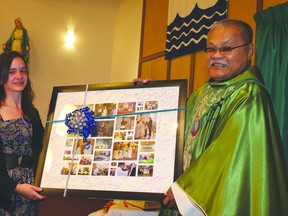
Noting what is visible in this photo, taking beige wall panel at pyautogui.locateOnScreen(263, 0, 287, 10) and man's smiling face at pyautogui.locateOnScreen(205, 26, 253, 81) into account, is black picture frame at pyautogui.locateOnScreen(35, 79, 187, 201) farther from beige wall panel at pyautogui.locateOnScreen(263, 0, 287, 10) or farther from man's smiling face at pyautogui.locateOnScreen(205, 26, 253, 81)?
beige wall panel at pyautogui.locateOnScreen(263, 0, 287, 10)

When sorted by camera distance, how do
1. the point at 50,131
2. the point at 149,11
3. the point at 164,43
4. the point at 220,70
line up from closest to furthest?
the point at 220,70, the point at 50,131, the point at 164,43, the point at 149,11

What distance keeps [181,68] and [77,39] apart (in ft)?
9.54

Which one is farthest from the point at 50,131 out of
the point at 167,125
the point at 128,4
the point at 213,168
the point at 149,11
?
the point at 128,4

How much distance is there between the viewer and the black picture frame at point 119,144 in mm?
2033

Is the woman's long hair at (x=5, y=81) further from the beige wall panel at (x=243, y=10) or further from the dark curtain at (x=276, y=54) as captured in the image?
the beige wall panel at (x=243, y=10)

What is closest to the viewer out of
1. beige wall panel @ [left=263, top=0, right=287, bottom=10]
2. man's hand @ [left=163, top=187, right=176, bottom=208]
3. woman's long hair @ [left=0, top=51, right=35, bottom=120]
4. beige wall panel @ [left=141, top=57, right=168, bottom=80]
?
man's hand @ [left=163, top=187, right=176, bottom=208]

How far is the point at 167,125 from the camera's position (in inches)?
82.5

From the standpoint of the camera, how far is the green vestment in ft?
5.53

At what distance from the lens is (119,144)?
7.19 ft

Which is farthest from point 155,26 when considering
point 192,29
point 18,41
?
point 18,41

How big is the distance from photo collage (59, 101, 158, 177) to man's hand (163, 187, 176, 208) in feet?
0.60

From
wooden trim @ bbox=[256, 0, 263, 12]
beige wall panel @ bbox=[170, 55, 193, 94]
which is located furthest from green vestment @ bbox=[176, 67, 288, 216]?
beige wall panel @ bbox=[170, 55, 193, 94]

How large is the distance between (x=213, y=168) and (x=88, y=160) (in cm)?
80

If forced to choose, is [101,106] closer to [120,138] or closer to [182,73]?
[120,138]
